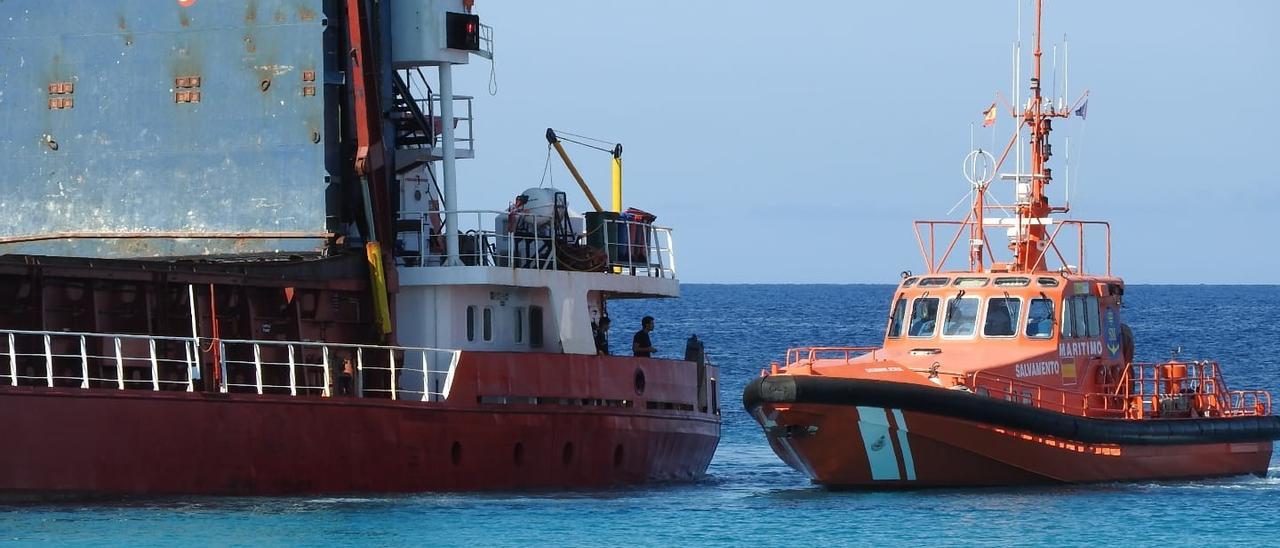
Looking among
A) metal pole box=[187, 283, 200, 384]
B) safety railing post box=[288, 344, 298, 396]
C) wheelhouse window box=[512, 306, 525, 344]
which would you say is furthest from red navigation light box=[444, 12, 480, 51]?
metal pole box=[187, 283, 200, 384]

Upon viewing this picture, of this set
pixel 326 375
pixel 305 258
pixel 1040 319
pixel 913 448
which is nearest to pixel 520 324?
pixel 305 258

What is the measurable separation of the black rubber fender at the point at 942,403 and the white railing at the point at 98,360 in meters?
6.67

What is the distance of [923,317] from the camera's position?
28125 mm

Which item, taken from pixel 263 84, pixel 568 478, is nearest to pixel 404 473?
pixel 568 478

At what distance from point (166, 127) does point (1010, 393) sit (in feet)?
34.9

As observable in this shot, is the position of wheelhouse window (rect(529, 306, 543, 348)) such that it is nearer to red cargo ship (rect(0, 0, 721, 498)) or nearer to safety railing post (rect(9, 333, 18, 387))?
red cargo ship (rect(0, 0, 721, 498))

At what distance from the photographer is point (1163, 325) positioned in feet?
313

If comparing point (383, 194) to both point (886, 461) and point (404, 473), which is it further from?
point (886, 461)

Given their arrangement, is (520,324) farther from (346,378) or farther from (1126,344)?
(1126,344)

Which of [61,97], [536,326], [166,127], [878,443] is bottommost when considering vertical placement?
[878,443]

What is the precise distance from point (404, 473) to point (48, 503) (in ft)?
14.1

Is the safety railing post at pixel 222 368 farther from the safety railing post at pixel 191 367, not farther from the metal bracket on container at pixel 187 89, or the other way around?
the metal bracket on container at pixel 187 89

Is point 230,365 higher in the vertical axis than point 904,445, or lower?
higher

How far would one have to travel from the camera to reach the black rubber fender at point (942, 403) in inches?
1001
